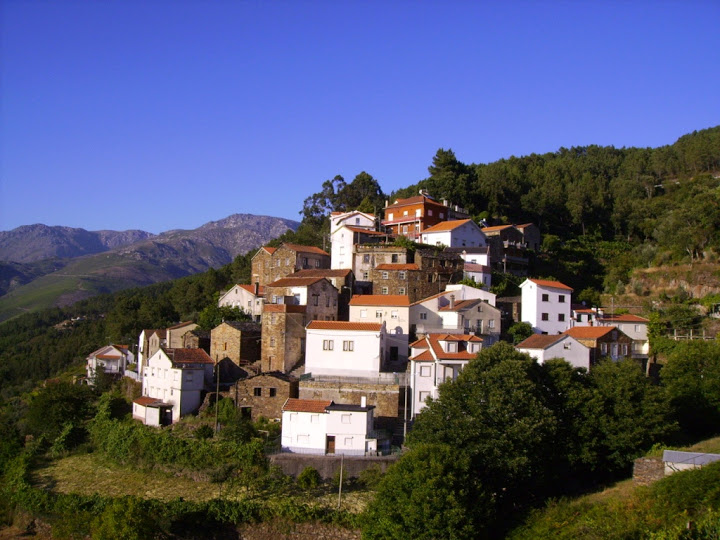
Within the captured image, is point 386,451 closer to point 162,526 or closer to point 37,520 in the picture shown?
point 162,526

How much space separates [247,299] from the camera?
5256 cm

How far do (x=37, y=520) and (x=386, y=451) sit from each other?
1802 cm

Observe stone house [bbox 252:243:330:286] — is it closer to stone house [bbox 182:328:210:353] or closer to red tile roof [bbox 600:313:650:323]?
stone house [bbox 182:328:210:353]

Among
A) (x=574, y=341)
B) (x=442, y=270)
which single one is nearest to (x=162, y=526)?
(x=574, y=341)

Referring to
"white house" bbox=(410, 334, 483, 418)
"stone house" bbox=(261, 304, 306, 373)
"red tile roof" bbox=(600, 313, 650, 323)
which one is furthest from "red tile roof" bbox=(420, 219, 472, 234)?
"white house" bbox=(410, 334, 483, 418)

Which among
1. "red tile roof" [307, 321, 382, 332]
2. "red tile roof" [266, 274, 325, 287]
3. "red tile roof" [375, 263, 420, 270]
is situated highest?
"red tile roof" [375, 263, 420, 270]

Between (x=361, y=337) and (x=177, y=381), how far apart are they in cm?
1119

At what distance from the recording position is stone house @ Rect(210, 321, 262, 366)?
43.7 meters

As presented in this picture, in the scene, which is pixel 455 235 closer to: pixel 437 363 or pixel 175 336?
pixel 437 363

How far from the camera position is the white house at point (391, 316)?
4275cm

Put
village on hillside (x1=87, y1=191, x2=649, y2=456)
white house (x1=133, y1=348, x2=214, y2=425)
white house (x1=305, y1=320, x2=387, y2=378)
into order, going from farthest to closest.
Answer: white house (x1=133, y1=348, x2=214, y2=425), white house (x1=305, y1=320, x2=387, y2=378), village on hillside (x1=87, y1=191, x2=649, y2=456)

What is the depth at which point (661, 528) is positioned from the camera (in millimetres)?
21828

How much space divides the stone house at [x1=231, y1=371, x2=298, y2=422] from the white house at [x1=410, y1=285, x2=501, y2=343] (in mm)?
10080

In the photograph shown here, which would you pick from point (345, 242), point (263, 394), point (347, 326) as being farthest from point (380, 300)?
point (263, 394)
